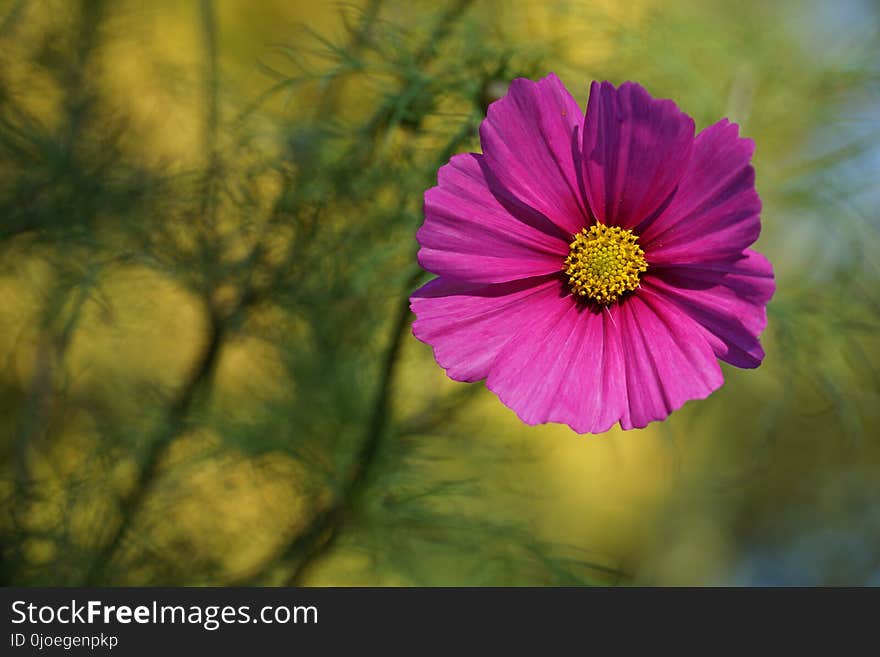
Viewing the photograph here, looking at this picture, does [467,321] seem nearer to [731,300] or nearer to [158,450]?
[731,300]

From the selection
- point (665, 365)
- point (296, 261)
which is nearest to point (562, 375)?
point (665, 365)

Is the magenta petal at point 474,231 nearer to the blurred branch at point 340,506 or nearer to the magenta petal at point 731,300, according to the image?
the magenta petal at point 731,300

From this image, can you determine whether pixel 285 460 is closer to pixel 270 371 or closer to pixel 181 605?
pixel 270 371

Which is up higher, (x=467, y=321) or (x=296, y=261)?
(x=296, y=261)

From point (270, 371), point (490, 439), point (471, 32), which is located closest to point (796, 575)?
point (490, 439)

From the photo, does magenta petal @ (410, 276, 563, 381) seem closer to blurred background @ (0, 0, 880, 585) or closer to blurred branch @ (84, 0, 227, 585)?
blurred background @ (0, 0, 880, 585)

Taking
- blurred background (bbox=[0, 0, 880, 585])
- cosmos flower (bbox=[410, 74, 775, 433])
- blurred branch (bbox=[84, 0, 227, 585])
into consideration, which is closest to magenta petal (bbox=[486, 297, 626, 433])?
cosmos flower (bbox=[410, 74, 775, 433])

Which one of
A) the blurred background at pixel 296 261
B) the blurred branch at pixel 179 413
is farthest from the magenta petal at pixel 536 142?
the blurred branch at pixel 179 413
